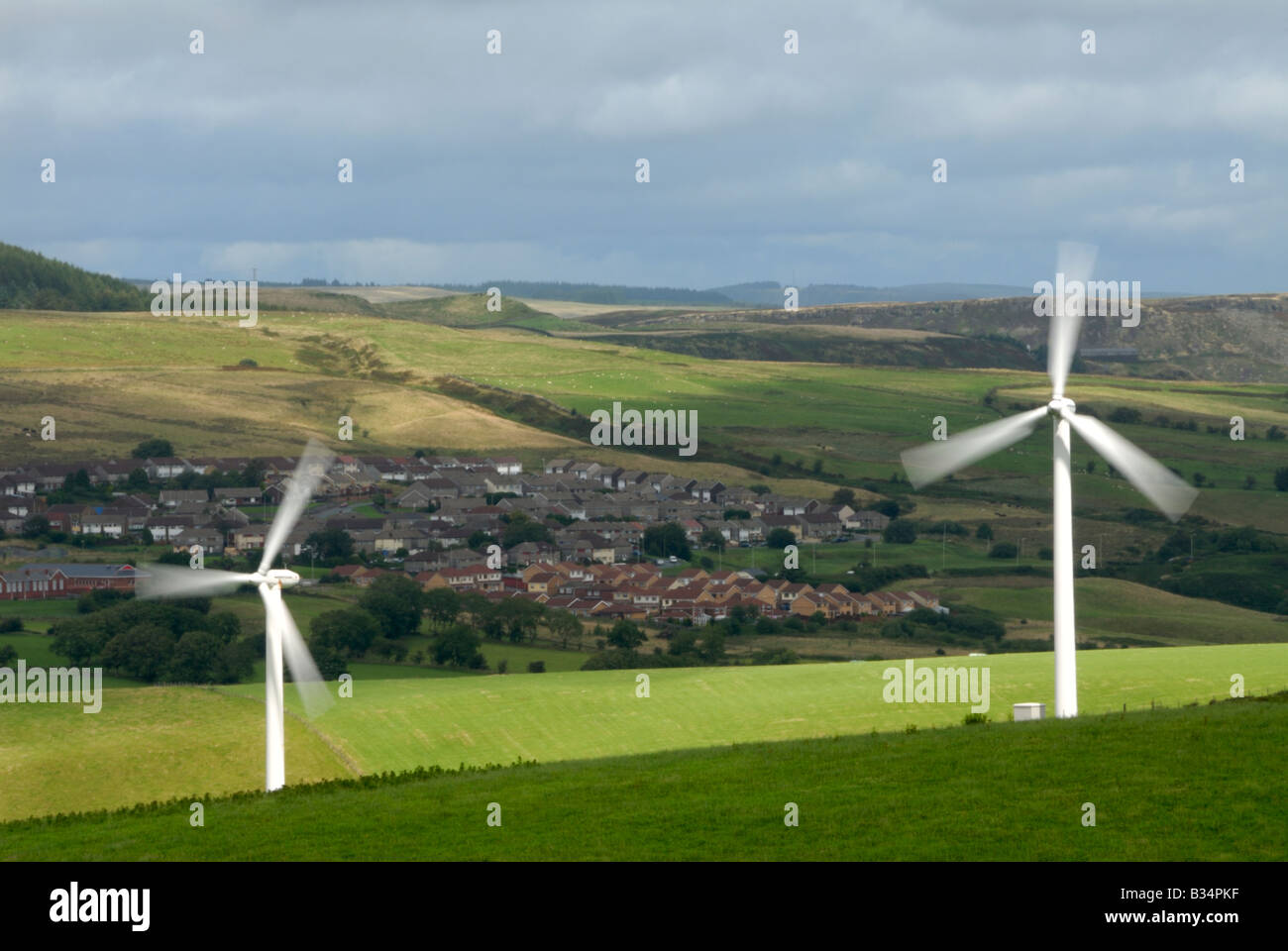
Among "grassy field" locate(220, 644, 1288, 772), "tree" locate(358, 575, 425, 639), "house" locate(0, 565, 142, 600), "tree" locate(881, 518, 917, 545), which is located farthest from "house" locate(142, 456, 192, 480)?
"grassy field" locate(220, 644, 1288, 772)

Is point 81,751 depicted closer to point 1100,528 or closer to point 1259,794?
point 1259,794

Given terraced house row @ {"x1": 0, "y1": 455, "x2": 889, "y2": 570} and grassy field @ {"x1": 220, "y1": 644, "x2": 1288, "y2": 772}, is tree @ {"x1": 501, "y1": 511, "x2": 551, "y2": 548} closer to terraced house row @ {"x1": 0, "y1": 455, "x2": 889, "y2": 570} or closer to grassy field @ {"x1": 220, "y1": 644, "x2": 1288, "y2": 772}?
terraced house row @ {"x1": 0, "y1": 455, "x2": 889, "y2": 570}

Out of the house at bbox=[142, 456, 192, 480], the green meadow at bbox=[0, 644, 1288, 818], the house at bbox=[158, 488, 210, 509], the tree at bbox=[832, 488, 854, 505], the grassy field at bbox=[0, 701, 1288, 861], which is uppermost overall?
the house at bbox=[142, 456, 192, 480]

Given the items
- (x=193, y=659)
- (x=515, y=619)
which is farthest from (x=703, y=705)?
(x=515, y=619)

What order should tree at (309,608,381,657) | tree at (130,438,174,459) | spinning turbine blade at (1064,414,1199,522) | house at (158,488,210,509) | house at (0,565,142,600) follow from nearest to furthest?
spinning turbine blade at (1064,414,1199,522) < tree at (309,608,381,657) < house at (0,565,142,600) < house at (158,488,210,509) < tree at (130,438,174,459)

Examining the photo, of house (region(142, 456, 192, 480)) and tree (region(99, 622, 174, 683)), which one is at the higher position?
house (region(142, 456, 192, 480))

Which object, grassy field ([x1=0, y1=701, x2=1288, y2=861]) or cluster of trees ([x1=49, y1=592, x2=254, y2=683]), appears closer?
grassy field ([x1=0, y1=701, x2=1288, y2=861])

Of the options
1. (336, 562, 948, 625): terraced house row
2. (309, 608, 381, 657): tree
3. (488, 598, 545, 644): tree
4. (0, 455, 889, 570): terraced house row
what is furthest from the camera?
(0, 455, 889, 570): terraced house row
